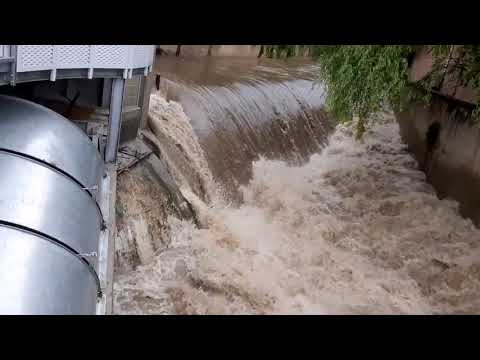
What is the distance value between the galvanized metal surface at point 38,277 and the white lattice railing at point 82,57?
2396 mm

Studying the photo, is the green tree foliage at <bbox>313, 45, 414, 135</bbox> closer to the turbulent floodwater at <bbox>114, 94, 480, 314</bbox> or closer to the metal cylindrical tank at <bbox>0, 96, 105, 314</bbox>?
the turbulent floodwater at <bbox>114, 94, 480, 314</bbox>

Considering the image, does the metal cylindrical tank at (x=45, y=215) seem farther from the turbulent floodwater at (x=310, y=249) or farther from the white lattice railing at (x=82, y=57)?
the turbulent floodwater at (x=310, y=249)

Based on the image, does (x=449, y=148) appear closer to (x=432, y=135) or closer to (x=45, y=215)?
(x=432, y=135)

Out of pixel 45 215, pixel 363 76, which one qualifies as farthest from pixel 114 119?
pixel 363 76

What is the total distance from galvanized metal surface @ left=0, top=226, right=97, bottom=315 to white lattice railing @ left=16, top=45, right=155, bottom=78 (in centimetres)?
240

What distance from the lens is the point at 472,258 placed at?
862cm

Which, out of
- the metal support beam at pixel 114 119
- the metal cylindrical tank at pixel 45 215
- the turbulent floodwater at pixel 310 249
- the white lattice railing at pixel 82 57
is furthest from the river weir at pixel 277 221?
the metal cylindrical tank at pixel 45 215

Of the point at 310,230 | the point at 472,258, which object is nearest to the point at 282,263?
the point at 310,230

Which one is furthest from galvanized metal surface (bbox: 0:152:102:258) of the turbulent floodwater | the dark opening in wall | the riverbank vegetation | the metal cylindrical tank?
the dark opening in wall

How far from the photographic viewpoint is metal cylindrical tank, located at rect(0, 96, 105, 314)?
124 inches

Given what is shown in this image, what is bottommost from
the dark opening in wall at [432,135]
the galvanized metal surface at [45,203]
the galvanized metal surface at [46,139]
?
the galvanized metal surface at [45,203]

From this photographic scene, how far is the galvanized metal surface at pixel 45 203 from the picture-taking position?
3.61 meters
